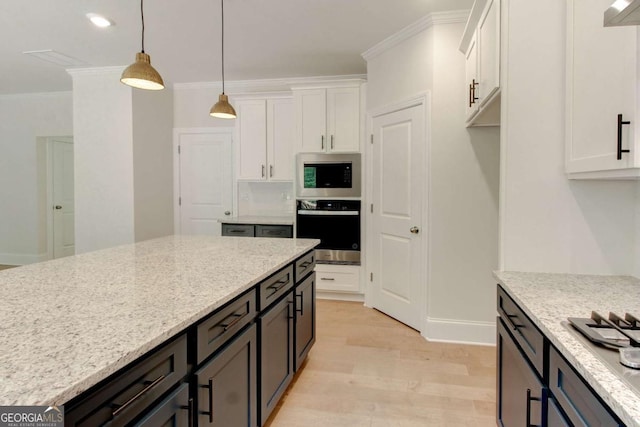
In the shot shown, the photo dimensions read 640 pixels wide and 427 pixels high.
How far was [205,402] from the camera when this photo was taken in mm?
1209

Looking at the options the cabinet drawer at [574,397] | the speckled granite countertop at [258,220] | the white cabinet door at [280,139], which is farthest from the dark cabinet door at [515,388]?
the white cabinet door at [280,139]

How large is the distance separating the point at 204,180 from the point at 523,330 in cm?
452

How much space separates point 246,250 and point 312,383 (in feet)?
3.24

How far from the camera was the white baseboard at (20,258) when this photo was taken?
229 inches

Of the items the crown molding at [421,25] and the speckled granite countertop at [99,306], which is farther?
the crown molding at [421,25]

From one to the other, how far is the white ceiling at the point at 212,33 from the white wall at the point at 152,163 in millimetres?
433

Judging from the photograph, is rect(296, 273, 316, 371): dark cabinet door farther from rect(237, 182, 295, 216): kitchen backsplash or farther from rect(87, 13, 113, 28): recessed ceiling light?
rect(87, 13, 113, 28): recessed ceiling light

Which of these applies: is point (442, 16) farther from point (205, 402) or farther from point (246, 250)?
point (205, 402)

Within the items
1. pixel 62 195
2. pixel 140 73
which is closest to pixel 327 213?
pixel 140 73

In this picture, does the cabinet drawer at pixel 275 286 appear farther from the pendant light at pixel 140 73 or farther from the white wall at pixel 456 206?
the white wall at pixel 456 206

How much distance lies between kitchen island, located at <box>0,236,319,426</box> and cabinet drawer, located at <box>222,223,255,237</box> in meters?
2.12

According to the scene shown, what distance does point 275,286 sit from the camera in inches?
73.9

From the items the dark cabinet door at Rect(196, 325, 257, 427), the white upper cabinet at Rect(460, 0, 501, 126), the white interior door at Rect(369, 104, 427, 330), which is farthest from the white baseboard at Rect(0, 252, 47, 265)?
the white upper cabinet at Rect(460, 0, 501, 126)

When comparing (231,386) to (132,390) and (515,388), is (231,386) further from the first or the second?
(515,388)
